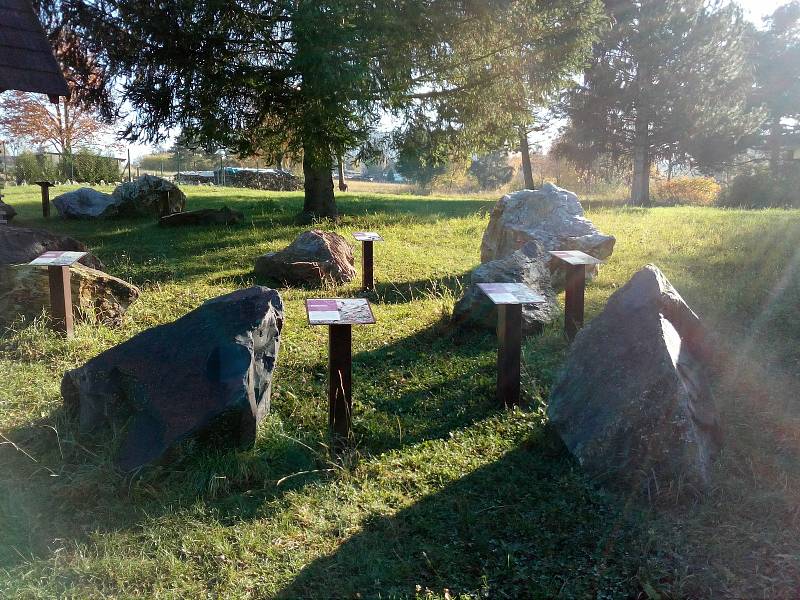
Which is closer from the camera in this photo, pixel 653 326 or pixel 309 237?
pixel 653 326

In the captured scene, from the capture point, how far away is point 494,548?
335cm

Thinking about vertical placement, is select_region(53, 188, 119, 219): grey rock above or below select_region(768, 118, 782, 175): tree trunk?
below

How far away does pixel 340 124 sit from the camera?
10.7 m

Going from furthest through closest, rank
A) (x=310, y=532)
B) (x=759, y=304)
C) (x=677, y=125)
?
(x=677, y=125) < (x=759, y=304) < (x=310, y=532)

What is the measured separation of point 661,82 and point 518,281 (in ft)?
68.5

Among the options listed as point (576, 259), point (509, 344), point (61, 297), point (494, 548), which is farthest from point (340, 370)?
point (61, 297)

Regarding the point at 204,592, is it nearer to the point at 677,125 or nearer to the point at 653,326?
the point at 653,326

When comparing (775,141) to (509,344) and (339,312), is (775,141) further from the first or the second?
(339,312)

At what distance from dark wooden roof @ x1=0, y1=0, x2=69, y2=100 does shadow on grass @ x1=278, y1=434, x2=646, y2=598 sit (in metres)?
9.97

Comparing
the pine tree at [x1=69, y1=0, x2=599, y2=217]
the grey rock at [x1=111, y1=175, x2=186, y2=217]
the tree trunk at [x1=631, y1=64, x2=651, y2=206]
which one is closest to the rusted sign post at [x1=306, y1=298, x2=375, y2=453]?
the pine tree at [x1=69, y1=0, x2=599, y2=217]

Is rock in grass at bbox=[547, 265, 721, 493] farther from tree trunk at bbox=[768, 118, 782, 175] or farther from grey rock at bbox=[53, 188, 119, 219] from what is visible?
tree trunk at bbox=[768, 118, 782, 175]

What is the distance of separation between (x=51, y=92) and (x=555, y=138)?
23.1m

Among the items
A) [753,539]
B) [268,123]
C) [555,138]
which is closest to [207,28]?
[268,123]

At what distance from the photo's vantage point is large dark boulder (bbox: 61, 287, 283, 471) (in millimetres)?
4121
